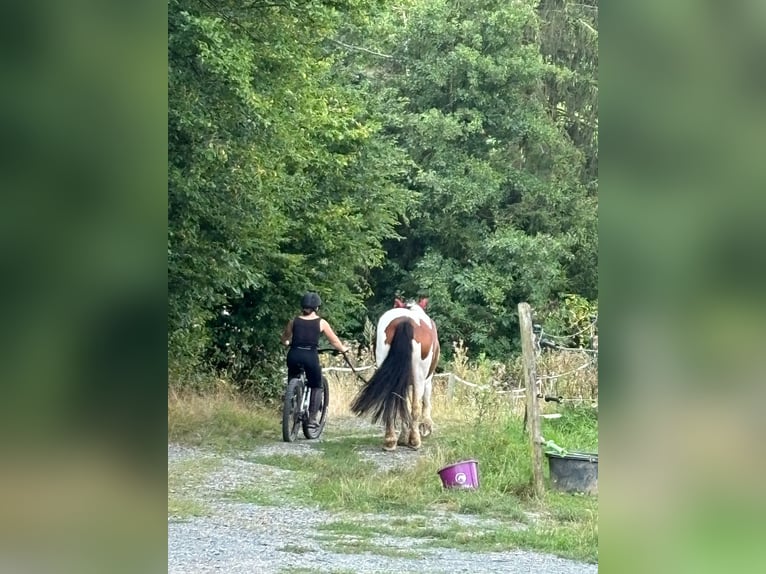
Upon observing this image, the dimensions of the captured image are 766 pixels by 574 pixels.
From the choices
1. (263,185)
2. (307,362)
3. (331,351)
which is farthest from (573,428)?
(263,185)

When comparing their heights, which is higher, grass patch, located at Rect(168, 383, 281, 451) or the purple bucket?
grass patch, located at Rect(168, 383, 281, 451)

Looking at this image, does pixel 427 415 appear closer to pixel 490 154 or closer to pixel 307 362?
pixel 307 362

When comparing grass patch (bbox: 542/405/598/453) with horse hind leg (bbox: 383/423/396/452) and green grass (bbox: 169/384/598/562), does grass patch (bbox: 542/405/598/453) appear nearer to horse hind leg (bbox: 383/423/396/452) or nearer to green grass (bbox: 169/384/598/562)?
green grass (bbox: 169/384/598/562)

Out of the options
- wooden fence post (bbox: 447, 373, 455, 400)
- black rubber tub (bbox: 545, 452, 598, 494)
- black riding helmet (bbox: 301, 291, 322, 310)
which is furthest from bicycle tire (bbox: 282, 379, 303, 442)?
black rubber tub (bbox: 545, 452, 598, 494)

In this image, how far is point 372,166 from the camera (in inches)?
184

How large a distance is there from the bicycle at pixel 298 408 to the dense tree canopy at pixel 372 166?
22 centimetres

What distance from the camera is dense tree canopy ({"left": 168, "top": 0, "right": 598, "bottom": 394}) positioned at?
14.2ft

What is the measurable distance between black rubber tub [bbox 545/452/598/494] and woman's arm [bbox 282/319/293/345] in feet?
5.22

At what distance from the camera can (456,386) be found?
4566 millimetres

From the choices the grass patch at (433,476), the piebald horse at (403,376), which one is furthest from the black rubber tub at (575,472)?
the piebald horse at (403,376)

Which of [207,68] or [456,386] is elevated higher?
[207,68]
